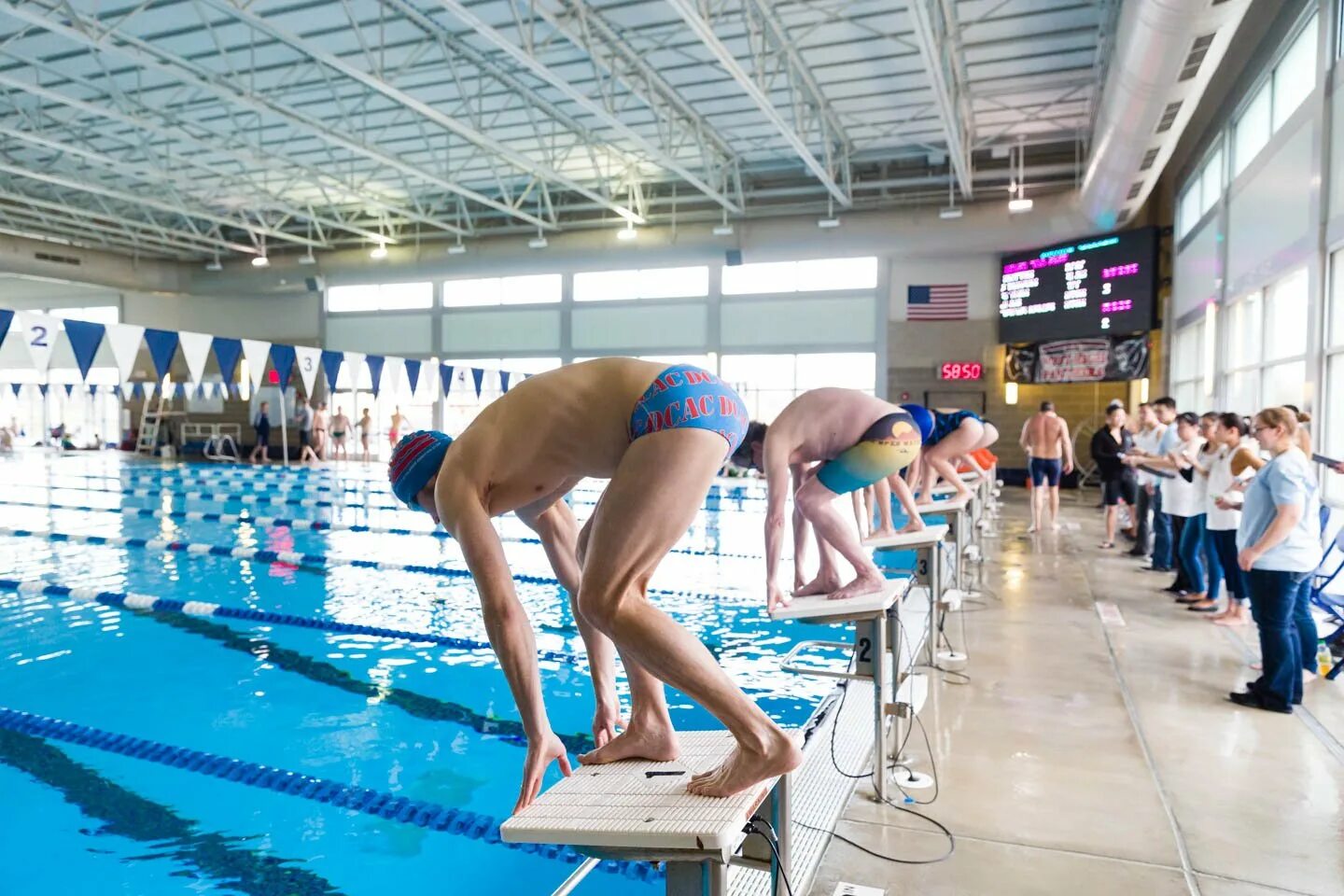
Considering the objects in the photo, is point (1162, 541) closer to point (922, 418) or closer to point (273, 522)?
point (922, 418)

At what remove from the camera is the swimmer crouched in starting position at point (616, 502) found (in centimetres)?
168

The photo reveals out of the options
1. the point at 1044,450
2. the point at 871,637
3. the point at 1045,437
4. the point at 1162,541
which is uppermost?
the point at 1045,437

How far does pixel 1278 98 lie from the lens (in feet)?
28.8

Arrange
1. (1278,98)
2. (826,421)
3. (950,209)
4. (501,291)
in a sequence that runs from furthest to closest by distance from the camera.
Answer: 1. (501,291)
2. (950,209)
3. (1278,98)
4. (826,421)

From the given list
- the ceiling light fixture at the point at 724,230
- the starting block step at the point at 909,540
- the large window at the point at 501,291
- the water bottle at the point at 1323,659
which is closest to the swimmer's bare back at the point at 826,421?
the starting block step at the point at 909,540

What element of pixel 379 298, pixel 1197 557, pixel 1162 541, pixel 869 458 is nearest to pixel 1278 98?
pixel 1162 541

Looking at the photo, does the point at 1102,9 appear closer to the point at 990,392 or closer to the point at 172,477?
the point at 990,392

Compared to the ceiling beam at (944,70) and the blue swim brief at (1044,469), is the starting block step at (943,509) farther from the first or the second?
the ceiling beam at (944,70)

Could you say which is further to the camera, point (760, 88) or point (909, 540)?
point (760, 88)

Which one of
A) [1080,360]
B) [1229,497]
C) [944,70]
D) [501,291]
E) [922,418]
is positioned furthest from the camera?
[501,291]

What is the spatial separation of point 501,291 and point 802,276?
24.4 ft

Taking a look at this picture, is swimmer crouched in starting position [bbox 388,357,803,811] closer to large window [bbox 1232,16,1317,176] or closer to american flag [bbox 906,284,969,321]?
large window [bbox 1232,16,1317,176]

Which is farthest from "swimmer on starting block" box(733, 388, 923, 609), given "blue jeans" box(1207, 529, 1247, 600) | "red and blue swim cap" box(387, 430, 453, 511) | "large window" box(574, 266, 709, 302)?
"large window" box(574, 266, 709, 302)

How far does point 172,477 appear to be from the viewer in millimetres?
16812
